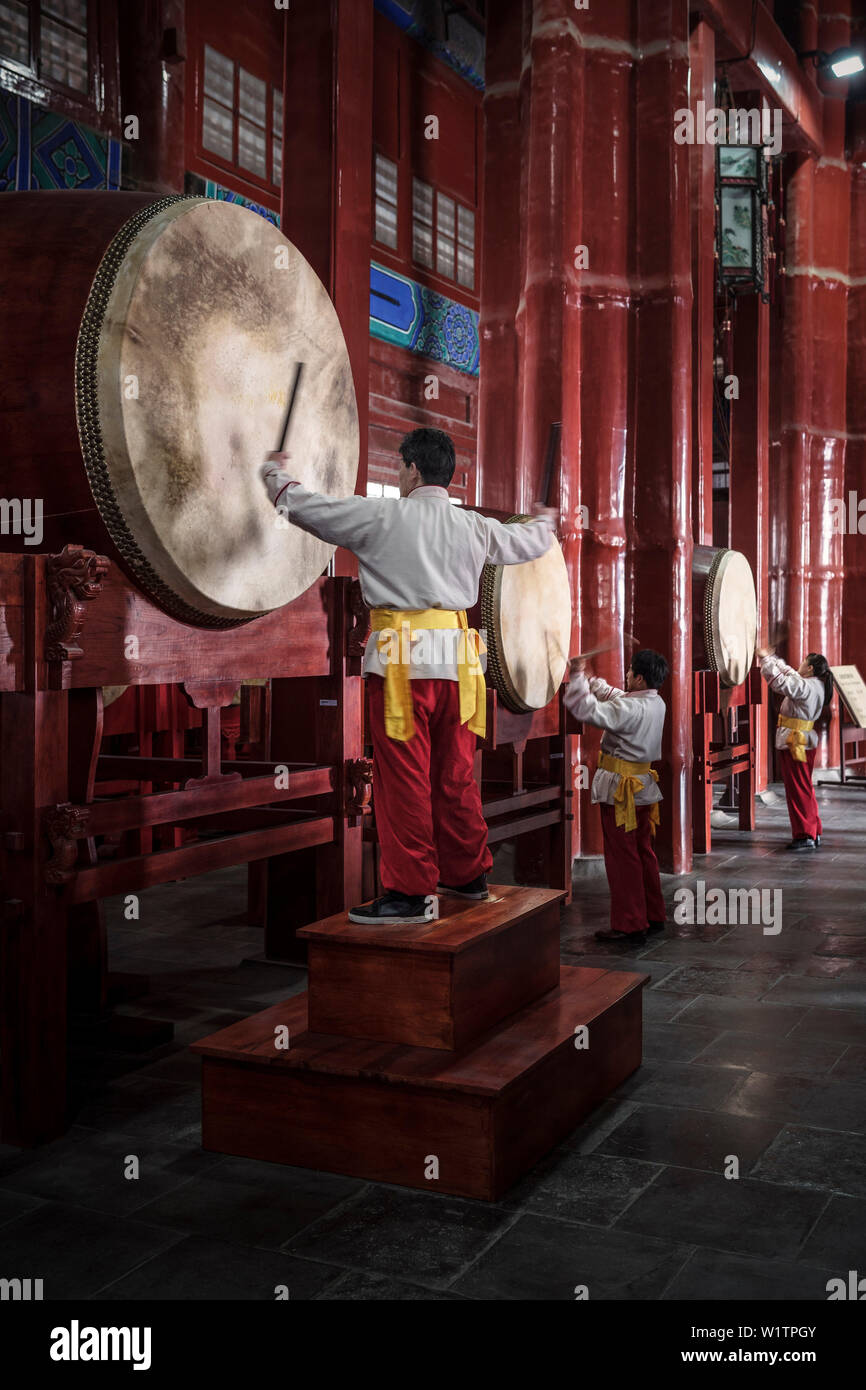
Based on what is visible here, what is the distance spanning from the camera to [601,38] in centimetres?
614

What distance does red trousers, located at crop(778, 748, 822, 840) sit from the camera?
6750mm

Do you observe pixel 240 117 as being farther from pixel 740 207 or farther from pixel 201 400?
pixel 201 400

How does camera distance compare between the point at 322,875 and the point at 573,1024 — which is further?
the point at 322,875

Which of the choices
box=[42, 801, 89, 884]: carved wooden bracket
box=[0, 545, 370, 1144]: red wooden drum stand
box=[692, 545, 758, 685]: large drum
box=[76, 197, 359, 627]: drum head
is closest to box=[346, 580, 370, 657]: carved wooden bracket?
box=[0, 545, 370, 1144]: red wooden drum stand

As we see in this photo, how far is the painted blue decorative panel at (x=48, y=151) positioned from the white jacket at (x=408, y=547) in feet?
12.0

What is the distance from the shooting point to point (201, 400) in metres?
2.81

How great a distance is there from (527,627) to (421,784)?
210 cm

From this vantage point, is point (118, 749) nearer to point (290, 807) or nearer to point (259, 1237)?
point (290, 807)

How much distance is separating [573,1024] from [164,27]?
18.7ft

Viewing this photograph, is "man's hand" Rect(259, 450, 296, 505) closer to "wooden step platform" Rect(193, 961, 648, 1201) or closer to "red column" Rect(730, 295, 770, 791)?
"wooden step platform" Rect(193, 961, 648, 1201)

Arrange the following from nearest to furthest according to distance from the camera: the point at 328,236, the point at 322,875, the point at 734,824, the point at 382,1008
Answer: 1. the point at 382,1008
2. the point at 322,875
3. the point at 328,236
4. the point at 734,824

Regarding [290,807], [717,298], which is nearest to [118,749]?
[290,807]

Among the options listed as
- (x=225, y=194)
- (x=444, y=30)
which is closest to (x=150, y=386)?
(x=225, y=194)

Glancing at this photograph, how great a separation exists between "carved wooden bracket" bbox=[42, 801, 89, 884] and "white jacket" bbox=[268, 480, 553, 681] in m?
0.71
